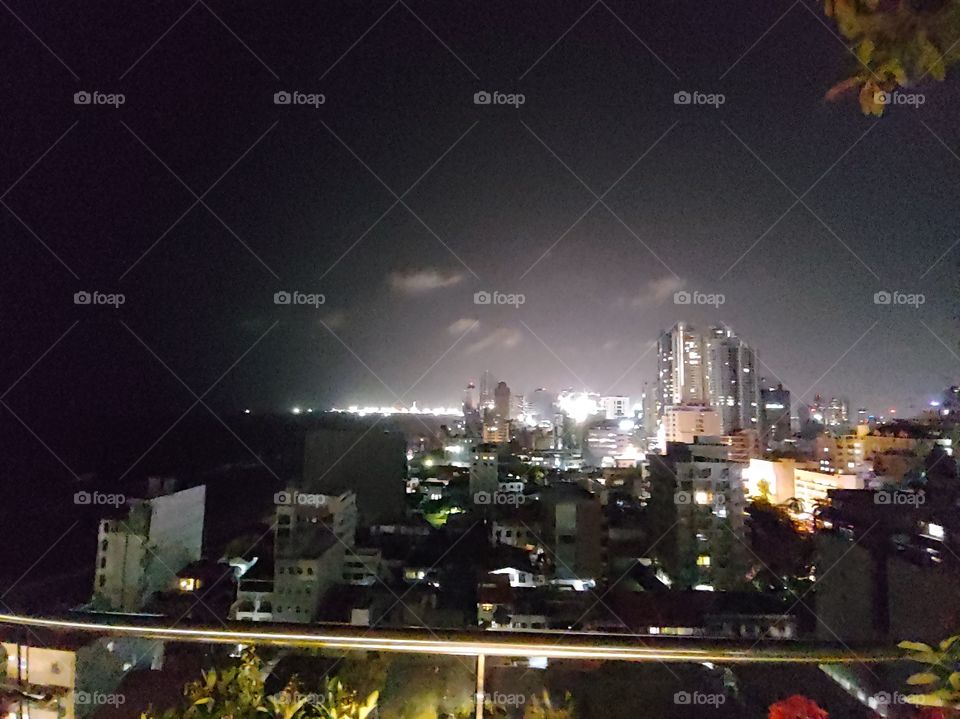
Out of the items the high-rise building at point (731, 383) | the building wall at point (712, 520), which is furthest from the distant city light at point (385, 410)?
the high-rise building at point (731, 383)

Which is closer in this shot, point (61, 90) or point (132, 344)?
point (61, 90)

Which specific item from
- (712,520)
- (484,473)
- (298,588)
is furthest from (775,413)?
(298,588)

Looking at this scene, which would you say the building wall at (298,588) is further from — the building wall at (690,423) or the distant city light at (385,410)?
the building wall at (690,423)

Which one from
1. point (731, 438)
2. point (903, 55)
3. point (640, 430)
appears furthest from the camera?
point (640, 430)

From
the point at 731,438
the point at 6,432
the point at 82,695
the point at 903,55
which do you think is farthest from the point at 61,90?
the point at 731,438

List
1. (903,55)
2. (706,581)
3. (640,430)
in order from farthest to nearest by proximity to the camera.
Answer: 1. (640,430)
2. (706,581)
3. (903,55)

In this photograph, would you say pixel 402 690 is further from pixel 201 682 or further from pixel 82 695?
pixel 201 682
